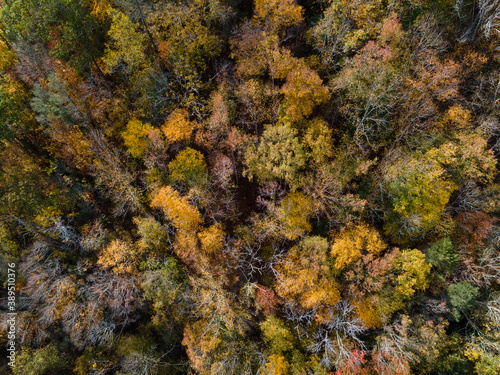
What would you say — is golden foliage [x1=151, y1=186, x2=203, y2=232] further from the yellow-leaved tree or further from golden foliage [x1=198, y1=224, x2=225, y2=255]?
the yellow-leaved tree

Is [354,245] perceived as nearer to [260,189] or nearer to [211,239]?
[260,189]

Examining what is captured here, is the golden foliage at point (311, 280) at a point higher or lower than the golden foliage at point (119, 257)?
lower

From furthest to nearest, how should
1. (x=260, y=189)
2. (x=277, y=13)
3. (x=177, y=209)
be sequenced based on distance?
(x=260, y=189) → (x=177, y=209) → (x=277, y=13)

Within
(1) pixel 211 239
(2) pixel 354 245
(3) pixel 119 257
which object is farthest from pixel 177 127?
(2) pixel 354 245

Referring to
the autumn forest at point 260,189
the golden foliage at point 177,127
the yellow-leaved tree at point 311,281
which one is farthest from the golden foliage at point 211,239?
the golden foliage at point 177,127

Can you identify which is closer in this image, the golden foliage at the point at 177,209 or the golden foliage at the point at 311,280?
the golden foliage at the point at 311,280

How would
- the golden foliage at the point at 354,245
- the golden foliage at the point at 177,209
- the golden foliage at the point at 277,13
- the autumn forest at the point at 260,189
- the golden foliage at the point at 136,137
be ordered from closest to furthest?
the autumn forest at the point at 260,189 < the golden foliage at the point at 354,245 < the golden foliage at the point at 277,13 < the golden foliage at the point at 177,209 < the golden foliage at the point at 136,137

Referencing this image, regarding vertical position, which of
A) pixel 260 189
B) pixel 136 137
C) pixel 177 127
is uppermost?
pixel 136 137

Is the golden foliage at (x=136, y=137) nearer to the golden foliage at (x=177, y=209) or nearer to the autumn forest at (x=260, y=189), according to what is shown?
the autumn forest at (x=260, y=189)

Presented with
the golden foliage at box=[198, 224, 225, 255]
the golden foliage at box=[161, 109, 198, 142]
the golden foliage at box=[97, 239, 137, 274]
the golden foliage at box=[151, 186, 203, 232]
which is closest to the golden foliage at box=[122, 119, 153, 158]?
the golden foliage at box=[161, 109, 198, 142]

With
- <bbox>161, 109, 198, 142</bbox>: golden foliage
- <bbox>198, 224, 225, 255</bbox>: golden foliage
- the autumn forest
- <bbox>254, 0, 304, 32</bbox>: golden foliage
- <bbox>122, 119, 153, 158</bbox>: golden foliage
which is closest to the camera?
the autumn forest
